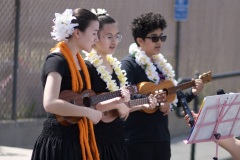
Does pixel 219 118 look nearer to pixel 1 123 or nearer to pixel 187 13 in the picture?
pixel 1 123

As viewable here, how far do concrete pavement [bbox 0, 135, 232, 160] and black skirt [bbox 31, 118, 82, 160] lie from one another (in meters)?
3.03

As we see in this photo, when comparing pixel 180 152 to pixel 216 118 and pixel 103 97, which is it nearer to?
pixel 216 118

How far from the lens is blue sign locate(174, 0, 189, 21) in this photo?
11.2m

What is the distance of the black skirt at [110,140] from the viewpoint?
494 cm

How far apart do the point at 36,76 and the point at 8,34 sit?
70cm

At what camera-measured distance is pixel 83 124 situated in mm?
4641

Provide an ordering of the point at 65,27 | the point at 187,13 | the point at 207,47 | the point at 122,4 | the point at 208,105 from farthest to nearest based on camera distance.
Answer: the point at 207,47
the point at 187,13
the point at 122,4
the point at 208,105
the point at 65,27

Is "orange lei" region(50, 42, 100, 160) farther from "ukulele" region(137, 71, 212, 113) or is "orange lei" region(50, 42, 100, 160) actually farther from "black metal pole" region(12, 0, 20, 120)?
"black metal pole" region(12, 0, 20, 120)

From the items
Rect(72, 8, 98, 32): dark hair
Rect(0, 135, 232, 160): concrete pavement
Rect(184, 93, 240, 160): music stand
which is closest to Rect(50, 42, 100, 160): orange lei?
Rect(72, 8, 98, 32): dark hair

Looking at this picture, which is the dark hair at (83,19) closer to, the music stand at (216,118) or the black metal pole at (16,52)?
the music stand at (216,118)

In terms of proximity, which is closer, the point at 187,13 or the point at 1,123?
the point at 1,123

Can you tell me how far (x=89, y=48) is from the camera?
4.71m

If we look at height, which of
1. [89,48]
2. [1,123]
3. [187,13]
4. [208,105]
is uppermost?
[187,13]

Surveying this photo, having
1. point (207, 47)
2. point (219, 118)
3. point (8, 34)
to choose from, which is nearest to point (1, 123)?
point (8, 34)
